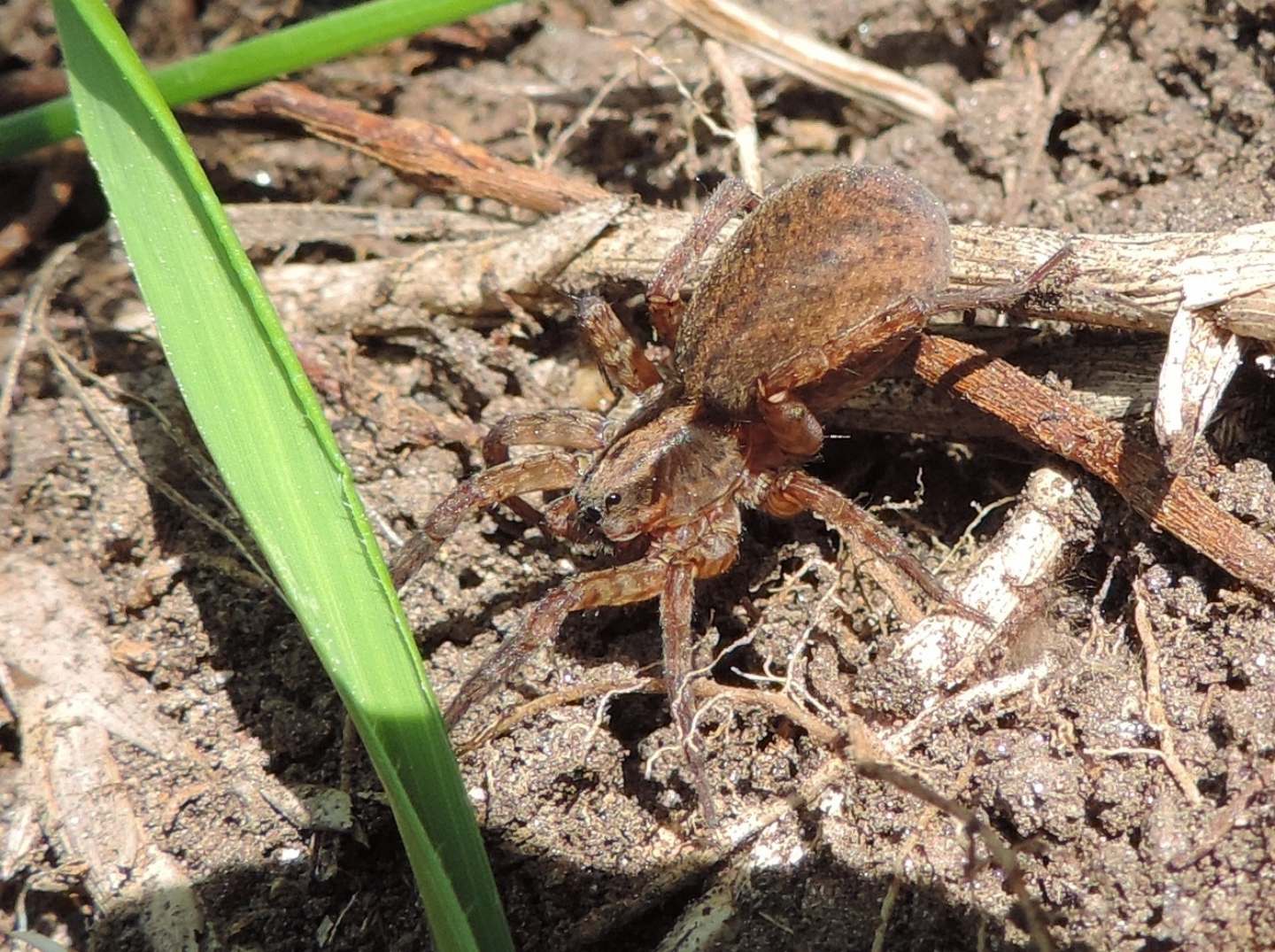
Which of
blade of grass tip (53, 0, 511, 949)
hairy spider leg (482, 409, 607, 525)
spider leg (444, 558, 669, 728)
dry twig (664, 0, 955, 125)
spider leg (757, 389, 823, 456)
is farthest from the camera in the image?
dry twig (664, 0, 955, 125)

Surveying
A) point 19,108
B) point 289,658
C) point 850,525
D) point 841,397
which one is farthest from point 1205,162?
point 19,108

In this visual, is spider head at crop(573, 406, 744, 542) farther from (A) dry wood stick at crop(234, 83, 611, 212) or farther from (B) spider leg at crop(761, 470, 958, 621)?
(A) dry wood stick at crop(234, 83, 611, 212)

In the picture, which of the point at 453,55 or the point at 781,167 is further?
the point at 453,55

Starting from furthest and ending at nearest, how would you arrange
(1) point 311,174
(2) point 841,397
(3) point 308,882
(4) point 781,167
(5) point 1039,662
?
(1) point 311,174 → (4) point 781,167 → (2) point 841,397 → (3) point 308,882 → (5) point 1039,662

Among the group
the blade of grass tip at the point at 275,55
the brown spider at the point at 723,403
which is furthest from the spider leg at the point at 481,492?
the blade of grass tip at the point at 275,55

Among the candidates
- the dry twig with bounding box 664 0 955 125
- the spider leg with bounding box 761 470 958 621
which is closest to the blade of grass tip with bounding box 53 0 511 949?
the spider leg with bounding box 761 470 958 621

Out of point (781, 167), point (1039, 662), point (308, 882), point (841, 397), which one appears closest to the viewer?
point (1039, 662)

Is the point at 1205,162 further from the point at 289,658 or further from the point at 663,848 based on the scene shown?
the point at 289,658

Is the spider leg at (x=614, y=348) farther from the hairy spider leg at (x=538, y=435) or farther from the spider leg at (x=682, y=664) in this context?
the spider leg at (x=682, y=664)
